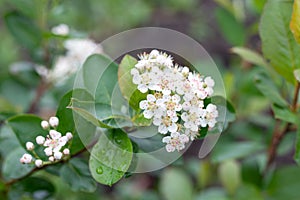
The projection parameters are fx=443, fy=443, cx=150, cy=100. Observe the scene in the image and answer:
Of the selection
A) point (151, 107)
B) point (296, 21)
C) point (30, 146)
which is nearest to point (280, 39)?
point (296, 21)

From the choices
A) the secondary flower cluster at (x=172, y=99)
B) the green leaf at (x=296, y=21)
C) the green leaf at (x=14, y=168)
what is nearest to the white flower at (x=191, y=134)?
the secondary flower cluster at (x=172, y=99)

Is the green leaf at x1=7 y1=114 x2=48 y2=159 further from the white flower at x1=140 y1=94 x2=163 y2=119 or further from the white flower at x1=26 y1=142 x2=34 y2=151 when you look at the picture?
the white flower at x1=140 y1=94 x2=163 y2=119

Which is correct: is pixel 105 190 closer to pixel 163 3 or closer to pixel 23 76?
pixel 23 76

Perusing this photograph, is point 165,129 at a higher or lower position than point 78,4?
lower

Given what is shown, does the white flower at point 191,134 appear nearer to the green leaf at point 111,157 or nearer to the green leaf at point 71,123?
the green leaf at point 111,157

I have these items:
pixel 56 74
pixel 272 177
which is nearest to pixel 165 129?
pixel 272 177
